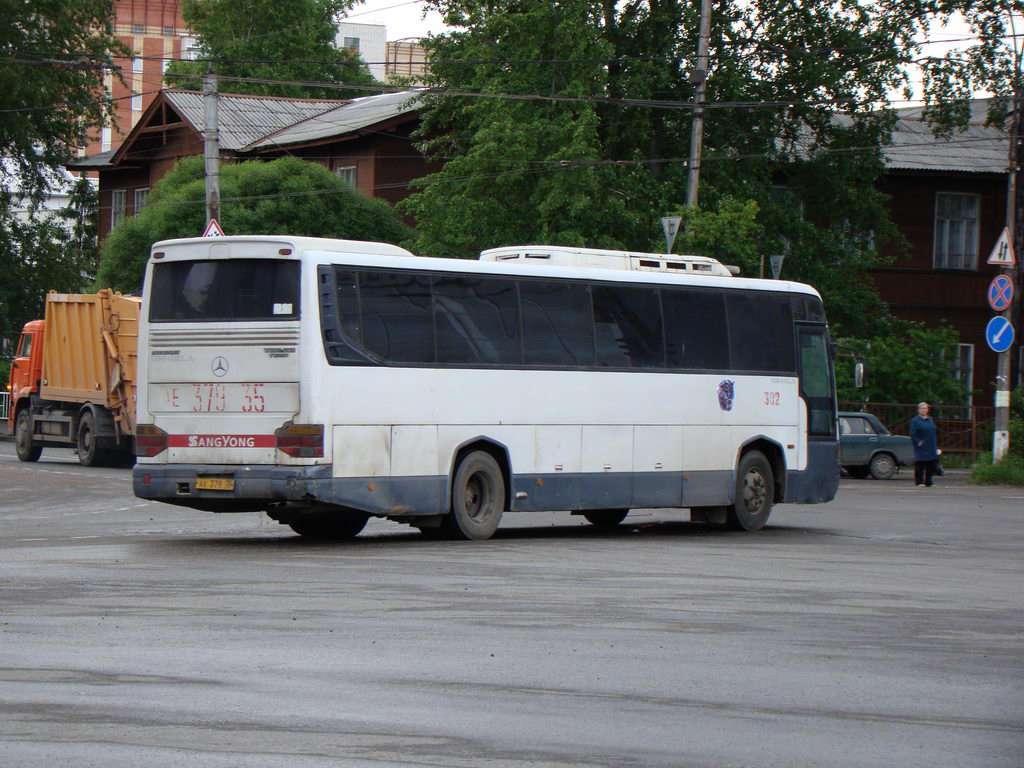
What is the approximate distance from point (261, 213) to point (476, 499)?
99.8 ft

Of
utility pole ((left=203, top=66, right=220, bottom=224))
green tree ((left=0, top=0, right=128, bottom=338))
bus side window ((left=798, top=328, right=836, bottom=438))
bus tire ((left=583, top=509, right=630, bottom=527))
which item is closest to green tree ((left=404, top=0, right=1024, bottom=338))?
utility pole ((left=203, top=66, right=220, bottom=224))

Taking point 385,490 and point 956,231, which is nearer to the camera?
point 385,490

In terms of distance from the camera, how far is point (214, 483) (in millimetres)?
16391

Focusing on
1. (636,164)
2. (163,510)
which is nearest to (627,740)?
(163,510)

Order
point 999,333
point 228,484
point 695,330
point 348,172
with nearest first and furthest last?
point 228,484 < point 695,330 < point 999,333 < point 348,172

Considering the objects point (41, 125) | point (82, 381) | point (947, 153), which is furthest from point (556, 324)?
point (41, 125)

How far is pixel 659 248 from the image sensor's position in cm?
3597

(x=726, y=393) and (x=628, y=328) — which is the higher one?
(x=628, y=328)

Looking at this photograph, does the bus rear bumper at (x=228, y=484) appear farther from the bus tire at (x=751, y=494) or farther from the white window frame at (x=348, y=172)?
the white window frame at (x=348, y=172)

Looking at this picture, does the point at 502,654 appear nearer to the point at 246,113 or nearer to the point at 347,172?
the point at 347,172

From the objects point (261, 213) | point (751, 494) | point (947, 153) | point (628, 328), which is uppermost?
point (947, 153)

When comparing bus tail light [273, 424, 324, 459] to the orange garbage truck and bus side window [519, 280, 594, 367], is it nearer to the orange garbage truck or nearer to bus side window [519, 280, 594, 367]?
bus side window [519, 280, 594, 367]

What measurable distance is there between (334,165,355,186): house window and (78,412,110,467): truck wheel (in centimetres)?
1972

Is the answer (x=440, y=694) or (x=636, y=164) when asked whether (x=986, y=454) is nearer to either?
(x=636, y=164)
